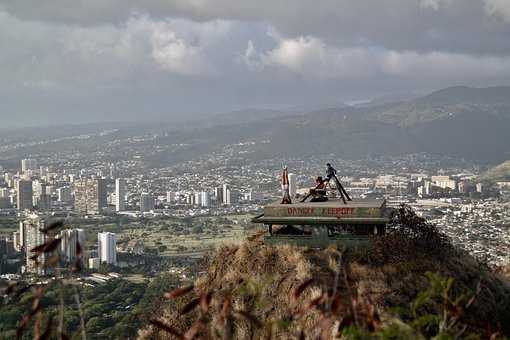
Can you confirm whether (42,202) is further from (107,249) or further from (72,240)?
(72,240)

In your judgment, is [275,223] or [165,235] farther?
[165,235]

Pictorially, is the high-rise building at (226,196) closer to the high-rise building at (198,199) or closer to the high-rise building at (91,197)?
the high-rise building at (198,199)

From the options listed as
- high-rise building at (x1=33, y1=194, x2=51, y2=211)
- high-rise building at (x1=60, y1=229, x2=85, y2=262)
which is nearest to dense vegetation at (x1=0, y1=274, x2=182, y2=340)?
high-rise building at (x1=60, y1=229, x2=85, y2=262)

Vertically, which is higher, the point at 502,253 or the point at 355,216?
the point at 355,216

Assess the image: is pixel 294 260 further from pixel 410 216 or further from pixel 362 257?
pixel 410 216

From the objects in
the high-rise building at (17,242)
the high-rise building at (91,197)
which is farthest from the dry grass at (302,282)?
the high-rise building at (91,197)

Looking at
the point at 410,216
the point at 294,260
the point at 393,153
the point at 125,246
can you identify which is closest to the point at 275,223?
the point at 294,260

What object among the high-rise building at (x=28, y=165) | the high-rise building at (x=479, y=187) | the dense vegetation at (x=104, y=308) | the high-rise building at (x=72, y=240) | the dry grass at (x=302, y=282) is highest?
the high-rise building at (x=28, y=165)

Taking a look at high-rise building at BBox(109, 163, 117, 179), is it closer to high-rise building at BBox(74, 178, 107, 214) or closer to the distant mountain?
high-rise building at BBox(74, 178, 107, 214)

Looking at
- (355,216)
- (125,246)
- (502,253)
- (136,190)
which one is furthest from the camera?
(136,190)
